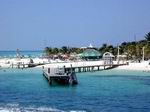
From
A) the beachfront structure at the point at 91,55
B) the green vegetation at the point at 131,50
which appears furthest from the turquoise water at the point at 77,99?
the beachfront structure at the point at 91,55

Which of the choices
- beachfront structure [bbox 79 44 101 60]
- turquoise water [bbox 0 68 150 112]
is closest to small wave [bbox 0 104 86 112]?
turquoise water [bbox 0 68 150 112]

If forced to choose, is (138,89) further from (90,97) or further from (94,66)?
(94,66)

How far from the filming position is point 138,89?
2336 inches

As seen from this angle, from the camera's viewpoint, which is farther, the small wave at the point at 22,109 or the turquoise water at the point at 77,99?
the turquoise water at the point at 77,99

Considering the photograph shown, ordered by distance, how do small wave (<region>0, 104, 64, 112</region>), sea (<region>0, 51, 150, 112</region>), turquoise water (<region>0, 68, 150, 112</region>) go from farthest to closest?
turquoise water (<region>0, 68, 150, 112</region>), sea (<region>0, 51, 150, 112</region>), small wave (<region>0, 104, 64, 112</region>)

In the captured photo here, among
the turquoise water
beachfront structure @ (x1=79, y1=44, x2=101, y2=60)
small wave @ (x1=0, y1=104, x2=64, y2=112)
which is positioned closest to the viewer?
small wave @ (x1=0, y1=104, x2=64, y2=112)

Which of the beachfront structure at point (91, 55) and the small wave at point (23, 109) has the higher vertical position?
Answer: the beachfront structure at point (91, 55)

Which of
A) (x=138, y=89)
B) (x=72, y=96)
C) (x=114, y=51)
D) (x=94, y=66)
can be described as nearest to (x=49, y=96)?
(x=72, y=96)

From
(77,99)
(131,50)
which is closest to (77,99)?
(77,99)

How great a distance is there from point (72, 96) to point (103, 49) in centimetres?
10110

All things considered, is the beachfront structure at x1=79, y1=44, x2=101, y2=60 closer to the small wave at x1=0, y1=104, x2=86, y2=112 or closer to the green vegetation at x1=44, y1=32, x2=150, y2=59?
the green vegetation at x1=44, y1=32, x2=150, y2=59

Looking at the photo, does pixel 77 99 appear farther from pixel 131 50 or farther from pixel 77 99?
pixel 131 50

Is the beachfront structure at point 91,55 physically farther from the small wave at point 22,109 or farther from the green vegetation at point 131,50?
the small wave at point 22,109

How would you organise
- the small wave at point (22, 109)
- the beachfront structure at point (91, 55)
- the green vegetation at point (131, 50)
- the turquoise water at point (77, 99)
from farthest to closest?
the beachfront structure at point (91, 55) → the green vegetation at point (131, 50) → the turquoise water at point (77, 99) → the small wave at point (22, 109)
